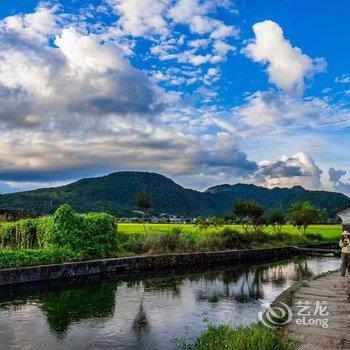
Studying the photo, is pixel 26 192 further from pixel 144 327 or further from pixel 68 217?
pixel 144 327

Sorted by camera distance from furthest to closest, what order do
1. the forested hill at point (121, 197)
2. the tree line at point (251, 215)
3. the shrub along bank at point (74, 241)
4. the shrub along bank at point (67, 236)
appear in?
the forested hill at point (121, 197) → the tree line at point (251, 215) → the shrub along bank at point (67, 236) → the shrub along bank at point (74, 241)

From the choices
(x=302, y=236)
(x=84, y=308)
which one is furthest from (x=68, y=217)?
(x=302, y=236)

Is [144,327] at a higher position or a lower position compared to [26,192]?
lower

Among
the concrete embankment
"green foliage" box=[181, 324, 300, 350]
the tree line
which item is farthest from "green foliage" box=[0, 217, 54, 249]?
"green foliage" box=[181, 324, 300, 350]

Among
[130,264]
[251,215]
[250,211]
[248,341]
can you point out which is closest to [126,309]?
[248,341]

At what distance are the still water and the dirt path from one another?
1.90 metres

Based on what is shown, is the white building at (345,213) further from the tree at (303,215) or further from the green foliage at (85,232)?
the green foliage at (85,232)

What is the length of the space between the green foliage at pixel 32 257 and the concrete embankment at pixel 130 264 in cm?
84

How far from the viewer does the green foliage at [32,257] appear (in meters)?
22.1

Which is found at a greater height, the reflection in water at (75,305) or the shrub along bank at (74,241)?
the shrub along bank at (74,241)

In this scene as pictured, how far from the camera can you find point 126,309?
16625 millimetres

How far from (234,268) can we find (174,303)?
14.9 metres

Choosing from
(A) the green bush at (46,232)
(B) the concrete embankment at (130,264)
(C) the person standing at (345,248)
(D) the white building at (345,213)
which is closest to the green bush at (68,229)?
(A) the green bush at (46,232)

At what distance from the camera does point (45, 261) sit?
24.2 meters
